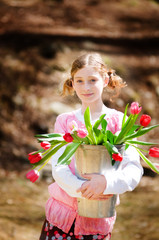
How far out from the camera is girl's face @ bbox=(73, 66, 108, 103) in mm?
1888

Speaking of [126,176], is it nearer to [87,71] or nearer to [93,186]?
[93,186]

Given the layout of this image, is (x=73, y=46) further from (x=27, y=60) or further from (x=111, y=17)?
(x=111, y=17)

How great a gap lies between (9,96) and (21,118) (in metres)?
0.47

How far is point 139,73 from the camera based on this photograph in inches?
317

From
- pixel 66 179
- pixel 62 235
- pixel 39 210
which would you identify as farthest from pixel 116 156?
pixel 39 210

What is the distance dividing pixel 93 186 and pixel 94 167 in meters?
0.07

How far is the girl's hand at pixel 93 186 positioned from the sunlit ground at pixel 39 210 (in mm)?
2141

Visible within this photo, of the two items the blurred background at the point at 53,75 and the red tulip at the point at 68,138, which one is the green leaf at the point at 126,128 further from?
the blurred background at the point at 53,75

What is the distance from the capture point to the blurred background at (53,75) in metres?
4.31

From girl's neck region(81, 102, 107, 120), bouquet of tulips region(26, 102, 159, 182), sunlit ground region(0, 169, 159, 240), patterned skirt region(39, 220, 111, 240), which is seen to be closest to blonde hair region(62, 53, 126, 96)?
girl's neck region(81, 102, 107, 120)

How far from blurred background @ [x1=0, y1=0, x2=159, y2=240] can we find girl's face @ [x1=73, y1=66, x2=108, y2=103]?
2.12 m

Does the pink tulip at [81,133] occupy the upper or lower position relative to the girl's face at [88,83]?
lower

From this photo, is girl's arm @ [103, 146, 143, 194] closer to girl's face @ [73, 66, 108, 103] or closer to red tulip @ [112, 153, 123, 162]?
red tulip @ [112, 153, 123, 162]

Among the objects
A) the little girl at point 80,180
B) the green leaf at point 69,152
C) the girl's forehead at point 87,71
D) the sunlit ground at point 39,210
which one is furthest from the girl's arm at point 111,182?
the sunlit ground at point 39,210
